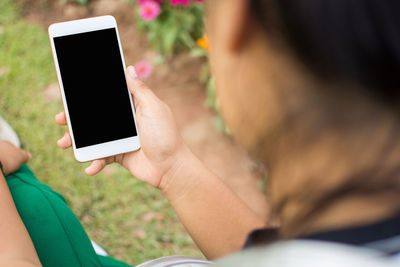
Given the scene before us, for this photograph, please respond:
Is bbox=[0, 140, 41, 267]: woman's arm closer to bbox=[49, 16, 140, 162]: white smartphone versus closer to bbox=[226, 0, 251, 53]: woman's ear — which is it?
bbox=[49, 16, 140, 162]: white smartphone

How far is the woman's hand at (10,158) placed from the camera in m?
1.44

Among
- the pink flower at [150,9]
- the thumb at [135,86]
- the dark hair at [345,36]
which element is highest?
the pink flower at [150,9]

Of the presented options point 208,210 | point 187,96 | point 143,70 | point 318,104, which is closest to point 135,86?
point 208,210

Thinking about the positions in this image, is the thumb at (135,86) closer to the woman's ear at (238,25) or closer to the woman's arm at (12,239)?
the woman's arm at (12,239)

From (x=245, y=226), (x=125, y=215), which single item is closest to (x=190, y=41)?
(x=125, y=215)

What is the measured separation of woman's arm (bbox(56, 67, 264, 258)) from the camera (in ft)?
3.93

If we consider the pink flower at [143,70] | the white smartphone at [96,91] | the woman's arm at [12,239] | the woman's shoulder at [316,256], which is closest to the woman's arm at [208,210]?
the white smartphone at [96,91]

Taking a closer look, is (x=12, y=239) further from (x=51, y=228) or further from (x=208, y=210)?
(x=208, y=210)

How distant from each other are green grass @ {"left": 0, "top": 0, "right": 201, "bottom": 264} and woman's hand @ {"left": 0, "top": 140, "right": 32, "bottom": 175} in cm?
52

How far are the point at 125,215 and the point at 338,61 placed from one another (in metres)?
1.72

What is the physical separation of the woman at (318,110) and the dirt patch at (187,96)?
139 cm

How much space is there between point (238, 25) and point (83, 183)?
1718 mm

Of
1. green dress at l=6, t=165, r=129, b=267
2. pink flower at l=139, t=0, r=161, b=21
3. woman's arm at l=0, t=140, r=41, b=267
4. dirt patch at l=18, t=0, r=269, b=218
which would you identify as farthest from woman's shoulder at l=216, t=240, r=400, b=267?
pink flower at l=139, t=0, r=161, b=21

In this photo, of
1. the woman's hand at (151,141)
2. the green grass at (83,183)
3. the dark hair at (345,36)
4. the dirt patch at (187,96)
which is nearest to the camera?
the dark hair at (345,36)
